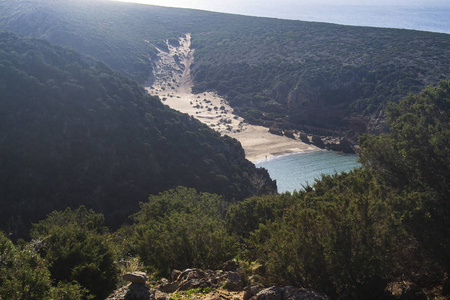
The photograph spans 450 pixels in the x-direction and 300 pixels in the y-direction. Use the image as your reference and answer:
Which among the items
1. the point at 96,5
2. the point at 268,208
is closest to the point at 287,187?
the point at 268,208

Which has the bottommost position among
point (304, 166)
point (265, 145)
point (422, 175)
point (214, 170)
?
point (304, 166)

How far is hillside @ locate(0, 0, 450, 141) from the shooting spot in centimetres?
8431

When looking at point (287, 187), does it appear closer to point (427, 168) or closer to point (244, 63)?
point (427, 168)

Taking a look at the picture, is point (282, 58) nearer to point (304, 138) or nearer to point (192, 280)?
point (304, 138)

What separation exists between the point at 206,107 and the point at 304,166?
39.8 metres

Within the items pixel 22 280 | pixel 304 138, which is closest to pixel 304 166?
pixel 304 138

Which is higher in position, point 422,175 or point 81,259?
point 422,175

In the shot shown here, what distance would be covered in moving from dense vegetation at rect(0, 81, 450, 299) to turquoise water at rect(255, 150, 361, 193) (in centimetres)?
3996

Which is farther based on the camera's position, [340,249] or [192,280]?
[192,280]

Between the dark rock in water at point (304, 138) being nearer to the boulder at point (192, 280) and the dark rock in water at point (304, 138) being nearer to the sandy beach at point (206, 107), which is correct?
the sandy beach at point (206, 107)

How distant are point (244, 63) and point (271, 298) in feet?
355

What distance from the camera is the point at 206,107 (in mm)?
97000

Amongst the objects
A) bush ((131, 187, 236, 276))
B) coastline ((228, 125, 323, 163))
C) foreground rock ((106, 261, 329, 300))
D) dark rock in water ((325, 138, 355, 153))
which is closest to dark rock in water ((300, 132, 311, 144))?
coastline ((228, 125, 323, 163))

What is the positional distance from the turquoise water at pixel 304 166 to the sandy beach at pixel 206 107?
2.95 m
